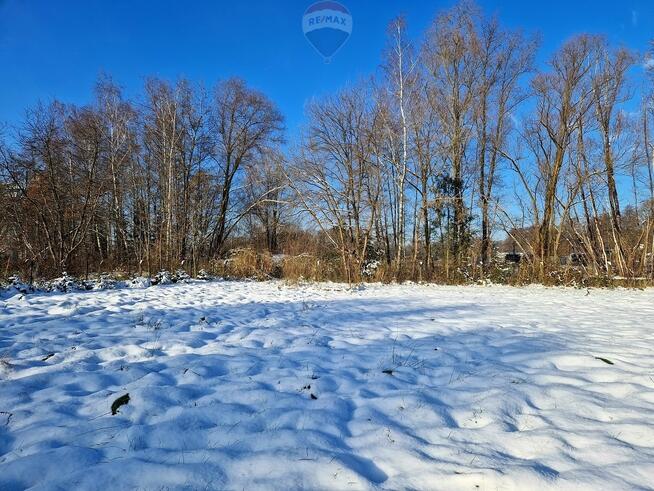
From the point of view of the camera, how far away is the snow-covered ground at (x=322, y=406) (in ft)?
4.64

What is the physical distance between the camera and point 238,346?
3.42 m

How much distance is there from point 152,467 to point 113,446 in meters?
0.34

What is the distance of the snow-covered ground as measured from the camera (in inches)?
55.6

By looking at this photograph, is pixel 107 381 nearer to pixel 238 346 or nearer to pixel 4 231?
pixel 238 346

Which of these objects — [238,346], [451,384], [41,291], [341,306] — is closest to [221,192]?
[41,291]

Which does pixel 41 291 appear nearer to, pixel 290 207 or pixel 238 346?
pixel 238 346

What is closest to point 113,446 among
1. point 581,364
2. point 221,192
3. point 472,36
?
point 581,364

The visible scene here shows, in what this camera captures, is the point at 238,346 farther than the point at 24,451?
Yes

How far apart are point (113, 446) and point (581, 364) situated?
3339 mm

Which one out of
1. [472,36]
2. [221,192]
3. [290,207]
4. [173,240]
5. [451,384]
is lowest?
[451,384]

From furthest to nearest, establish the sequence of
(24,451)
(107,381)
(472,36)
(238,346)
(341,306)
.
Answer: (472,36) < (341,306) < (238,346) < (107,381) < (24,451)

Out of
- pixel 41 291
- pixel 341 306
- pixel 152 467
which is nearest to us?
pixel 152 467

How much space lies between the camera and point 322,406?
210 centimetres

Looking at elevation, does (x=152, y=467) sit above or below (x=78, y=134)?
below
